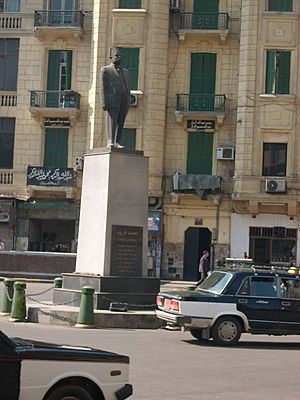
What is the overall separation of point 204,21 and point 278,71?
4.59 meters

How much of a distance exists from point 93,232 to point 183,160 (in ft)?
70.4

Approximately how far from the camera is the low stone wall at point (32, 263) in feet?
121

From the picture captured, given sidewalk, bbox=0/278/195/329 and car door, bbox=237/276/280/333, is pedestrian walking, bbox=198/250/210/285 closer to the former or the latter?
sidewalk, bbox=0/278/195/329

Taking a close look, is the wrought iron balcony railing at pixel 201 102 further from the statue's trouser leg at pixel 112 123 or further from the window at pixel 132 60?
the statue's trouser leg at pixel 112 123

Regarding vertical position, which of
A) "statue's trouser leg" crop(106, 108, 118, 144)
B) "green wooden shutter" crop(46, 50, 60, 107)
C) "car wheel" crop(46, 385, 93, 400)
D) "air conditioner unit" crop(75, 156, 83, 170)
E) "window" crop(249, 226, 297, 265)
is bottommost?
"car wheel" crop(46, 385, 93, 400)

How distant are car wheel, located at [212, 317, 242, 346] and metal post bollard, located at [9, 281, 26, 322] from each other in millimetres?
5364

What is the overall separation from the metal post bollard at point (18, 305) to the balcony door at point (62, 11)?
25.1m

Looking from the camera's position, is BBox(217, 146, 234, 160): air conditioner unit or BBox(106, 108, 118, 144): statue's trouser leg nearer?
BBox(106, 108, 118, 144): statue's trouser leg

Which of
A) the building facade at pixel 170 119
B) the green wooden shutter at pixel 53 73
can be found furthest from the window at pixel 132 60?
the green wooden shutter at pixel 53 73

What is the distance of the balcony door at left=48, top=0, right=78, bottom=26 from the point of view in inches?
1686

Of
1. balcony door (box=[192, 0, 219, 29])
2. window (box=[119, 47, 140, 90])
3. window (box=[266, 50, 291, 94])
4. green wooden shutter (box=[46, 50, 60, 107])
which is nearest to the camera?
window (box=[266, 50, 291, 94])

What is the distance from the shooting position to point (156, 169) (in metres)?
41.2

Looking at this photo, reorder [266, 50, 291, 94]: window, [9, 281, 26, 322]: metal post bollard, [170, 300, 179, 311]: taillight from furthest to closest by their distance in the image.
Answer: [266, 50, 291, 94]: window
[9, 281, 26, 322]: metal post bollard
[170, 300, 179, 311]: taillight

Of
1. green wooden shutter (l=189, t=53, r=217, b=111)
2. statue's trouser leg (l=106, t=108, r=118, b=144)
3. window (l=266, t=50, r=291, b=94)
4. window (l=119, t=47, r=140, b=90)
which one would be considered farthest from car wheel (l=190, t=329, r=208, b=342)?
green wooden shutter (l=189, t=53, r=217, b=111)
